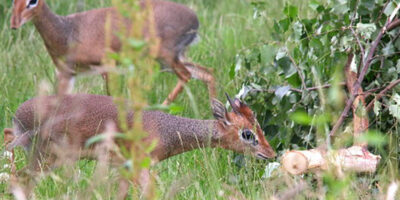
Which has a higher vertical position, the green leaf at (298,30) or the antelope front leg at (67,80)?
the green leaf at (298,30)

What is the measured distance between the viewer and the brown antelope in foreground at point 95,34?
6715mm

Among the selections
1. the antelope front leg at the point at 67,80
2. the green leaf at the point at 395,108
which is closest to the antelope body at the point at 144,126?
the green leaf at the point at 395,108

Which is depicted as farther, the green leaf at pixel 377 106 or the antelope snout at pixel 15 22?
the antelope snout at pixel 15 22

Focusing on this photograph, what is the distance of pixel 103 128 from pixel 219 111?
73cm

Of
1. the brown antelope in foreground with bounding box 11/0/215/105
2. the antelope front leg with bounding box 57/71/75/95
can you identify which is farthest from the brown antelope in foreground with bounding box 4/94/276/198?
the brown antelope in foreground with bounding box 11/0/215/105

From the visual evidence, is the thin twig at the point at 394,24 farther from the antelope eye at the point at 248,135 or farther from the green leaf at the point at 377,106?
the antelope eye at the point at 248,135

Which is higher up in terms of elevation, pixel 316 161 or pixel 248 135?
pixel 316 161

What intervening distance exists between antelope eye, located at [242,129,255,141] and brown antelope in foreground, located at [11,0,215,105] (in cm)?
170

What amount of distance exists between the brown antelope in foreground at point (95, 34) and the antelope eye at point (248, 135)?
1696mm

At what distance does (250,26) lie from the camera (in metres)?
7.34

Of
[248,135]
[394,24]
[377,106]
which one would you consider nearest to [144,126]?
[248,135]

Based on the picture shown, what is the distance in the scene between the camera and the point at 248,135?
Answer: 16.3ft

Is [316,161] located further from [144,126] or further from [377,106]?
[144,126]

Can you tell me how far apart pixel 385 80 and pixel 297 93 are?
18.7 inches
